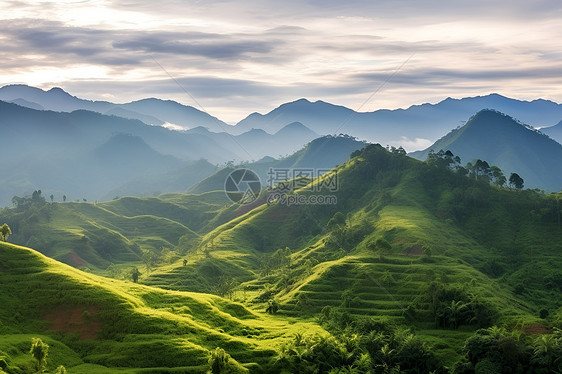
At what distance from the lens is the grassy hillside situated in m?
66.9

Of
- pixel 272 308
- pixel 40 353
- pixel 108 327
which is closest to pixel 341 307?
pixel 272 308

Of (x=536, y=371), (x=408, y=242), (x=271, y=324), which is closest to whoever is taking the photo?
(x=536, y=371)

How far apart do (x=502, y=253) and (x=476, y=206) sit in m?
35.5

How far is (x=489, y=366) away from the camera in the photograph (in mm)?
75000

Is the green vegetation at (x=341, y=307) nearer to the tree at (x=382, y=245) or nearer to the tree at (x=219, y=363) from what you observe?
the tree at (x=219, y=363)

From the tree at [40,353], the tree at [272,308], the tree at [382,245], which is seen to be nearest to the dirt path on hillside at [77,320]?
the tree at [40,353]

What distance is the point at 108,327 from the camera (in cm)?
7394

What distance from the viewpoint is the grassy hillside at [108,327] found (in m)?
66.9

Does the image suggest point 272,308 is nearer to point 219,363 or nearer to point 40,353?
point 219,363

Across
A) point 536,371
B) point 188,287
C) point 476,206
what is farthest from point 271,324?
point 476,206

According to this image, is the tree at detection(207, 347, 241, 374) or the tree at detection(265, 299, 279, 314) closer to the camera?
the tree at detection(207, 347, 241, 374)

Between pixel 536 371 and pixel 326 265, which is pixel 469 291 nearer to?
pixel 536 371

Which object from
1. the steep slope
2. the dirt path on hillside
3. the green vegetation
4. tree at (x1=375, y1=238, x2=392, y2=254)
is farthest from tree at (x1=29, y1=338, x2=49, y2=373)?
tree at (x1=375, y1=238, x2=392, y2=254)

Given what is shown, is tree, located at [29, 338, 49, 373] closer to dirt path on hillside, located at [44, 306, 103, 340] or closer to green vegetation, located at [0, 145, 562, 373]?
green vegetation, located at [0, 145, 562, 373]
